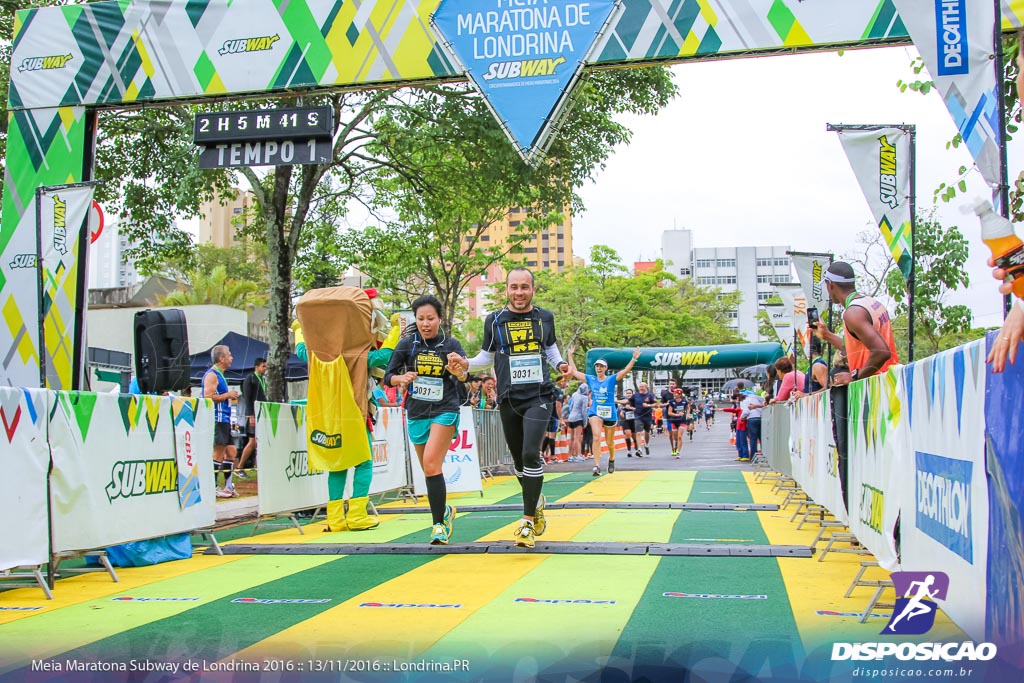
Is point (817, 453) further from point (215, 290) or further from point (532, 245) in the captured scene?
point (532, 245)

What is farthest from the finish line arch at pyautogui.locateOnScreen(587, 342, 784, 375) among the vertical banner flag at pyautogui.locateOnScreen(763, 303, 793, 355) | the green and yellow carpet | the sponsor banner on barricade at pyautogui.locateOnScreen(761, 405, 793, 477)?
the green and yellow carpet

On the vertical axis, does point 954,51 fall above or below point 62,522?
above

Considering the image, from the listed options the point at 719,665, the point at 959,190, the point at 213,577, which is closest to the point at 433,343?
the point at 213,577

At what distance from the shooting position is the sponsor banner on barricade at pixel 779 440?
13570 mm

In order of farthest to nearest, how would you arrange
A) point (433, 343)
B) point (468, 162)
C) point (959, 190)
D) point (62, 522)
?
point (468, 162) < point (959, 190) < point (433, 343) < point (62, 522)

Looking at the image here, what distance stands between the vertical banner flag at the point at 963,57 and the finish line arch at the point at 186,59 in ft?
3.22

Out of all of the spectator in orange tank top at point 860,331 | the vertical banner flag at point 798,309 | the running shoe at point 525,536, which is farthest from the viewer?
the vertical banner flag at point 798,309

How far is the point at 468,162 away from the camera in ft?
48.0

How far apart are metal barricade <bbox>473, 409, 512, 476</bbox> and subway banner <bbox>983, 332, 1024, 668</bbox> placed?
12868 mm

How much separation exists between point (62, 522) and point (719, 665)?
462 centimetres

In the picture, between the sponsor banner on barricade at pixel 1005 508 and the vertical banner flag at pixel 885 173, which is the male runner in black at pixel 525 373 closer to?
the vertical banner flag at pixel 885 173

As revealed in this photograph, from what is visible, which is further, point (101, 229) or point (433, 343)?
point (101, 229)

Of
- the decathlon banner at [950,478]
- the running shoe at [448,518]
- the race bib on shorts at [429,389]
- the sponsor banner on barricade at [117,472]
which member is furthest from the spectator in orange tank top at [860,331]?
the sponsor banner on barricade at [117,472]

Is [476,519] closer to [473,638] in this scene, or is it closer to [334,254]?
[473,638]
